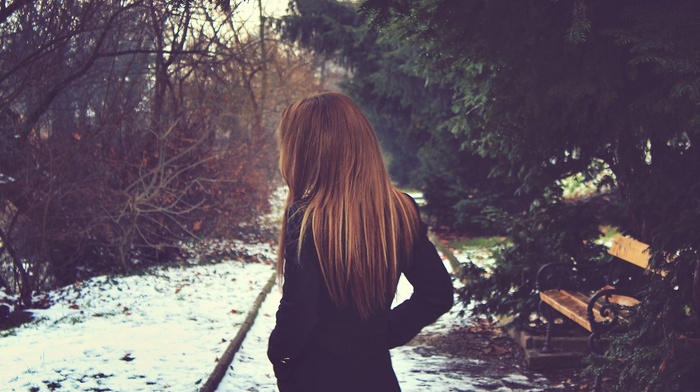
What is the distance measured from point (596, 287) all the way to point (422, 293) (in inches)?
202

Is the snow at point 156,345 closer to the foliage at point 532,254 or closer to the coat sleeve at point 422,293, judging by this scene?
the foliage at point 532,254

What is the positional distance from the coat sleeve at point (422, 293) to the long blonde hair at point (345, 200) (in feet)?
0.25

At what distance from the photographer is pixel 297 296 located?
2.45 meters

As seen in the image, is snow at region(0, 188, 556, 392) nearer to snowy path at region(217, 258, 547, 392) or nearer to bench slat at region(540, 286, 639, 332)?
snowy path at region(217, 258, 547, 392)

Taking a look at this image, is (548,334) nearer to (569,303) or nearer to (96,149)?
(569,303)

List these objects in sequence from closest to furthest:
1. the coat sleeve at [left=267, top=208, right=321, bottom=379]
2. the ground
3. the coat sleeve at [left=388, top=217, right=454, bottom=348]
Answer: the coat sleeve at [left=267, top=208, right=321, bottom=379]
the coat sleeve at [left=388, top=217, right=454, bottom=348]
the ground

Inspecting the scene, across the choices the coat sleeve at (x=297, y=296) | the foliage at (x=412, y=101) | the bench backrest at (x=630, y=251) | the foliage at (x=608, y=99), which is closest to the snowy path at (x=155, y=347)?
the bench backrest at (x=630, y=251)

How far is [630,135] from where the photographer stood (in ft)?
19.4

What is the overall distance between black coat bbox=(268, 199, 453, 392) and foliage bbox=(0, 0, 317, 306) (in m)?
6.29

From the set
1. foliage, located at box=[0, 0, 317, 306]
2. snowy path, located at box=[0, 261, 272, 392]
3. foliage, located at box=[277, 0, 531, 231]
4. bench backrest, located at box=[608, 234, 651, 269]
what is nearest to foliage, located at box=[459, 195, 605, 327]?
bench backrest, located at box=[608, 234, 651, 269]

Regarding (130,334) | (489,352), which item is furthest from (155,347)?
(489,352)

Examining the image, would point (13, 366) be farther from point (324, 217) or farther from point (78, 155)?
point (324, 217)

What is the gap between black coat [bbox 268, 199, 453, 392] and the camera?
8.09 feet

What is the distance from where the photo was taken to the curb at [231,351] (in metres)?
6.07
